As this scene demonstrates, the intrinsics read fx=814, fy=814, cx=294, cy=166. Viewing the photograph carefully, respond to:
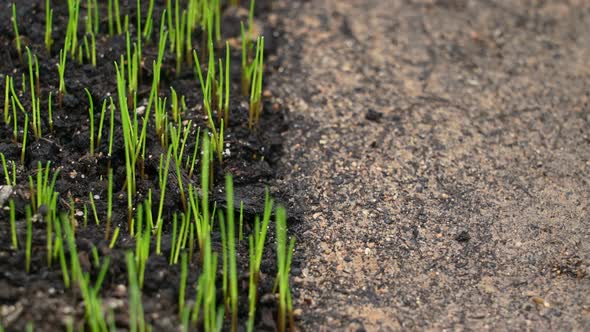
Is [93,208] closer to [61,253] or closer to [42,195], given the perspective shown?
Result: [42,195]

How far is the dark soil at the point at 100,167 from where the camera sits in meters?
2.03

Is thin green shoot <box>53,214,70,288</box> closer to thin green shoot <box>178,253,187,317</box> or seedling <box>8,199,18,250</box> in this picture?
seedling <box>8,199,18,250</box>

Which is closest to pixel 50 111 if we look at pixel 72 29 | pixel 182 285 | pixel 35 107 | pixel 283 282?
pixel 35 107

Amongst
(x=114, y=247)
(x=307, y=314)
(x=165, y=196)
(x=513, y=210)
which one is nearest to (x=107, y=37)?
(x=165, y=196)

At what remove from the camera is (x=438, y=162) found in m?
2.77

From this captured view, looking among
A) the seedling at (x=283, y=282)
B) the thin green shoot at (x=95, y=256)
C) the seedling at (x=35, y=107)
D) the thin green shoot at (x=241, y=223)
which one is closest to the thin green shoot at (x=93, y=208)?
the thin green shoot at (x=95, y=256)

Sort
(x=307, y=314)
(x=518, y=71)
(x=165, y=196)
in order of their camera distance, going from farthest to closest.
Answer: (x=518, y=71)
(x=165, y=196)
(x=307, y=314)

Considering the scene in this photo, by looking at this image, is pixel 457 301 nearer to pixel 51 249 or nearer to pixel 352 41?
pixel 51 249

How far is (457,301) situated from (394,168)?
61 centimetres

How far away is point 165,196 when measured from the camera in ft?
7.93

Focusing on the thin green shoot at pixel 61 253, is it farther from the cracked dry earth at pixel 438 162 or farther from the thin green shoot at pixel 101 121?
the cracked dry earth at pixel 438 162

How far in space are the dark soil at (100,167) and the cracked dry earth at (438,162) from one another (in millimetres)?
148

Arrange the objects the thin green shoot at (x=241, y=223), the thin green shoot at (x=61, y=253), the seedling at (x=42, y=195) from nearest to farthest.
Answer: the thin green shoot at (x=61, y=253) → the seedling at (x=42, y=195) → the thin green shoot at (x=241, y=223)

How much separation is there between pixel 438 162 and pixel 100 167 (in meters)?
1.12
